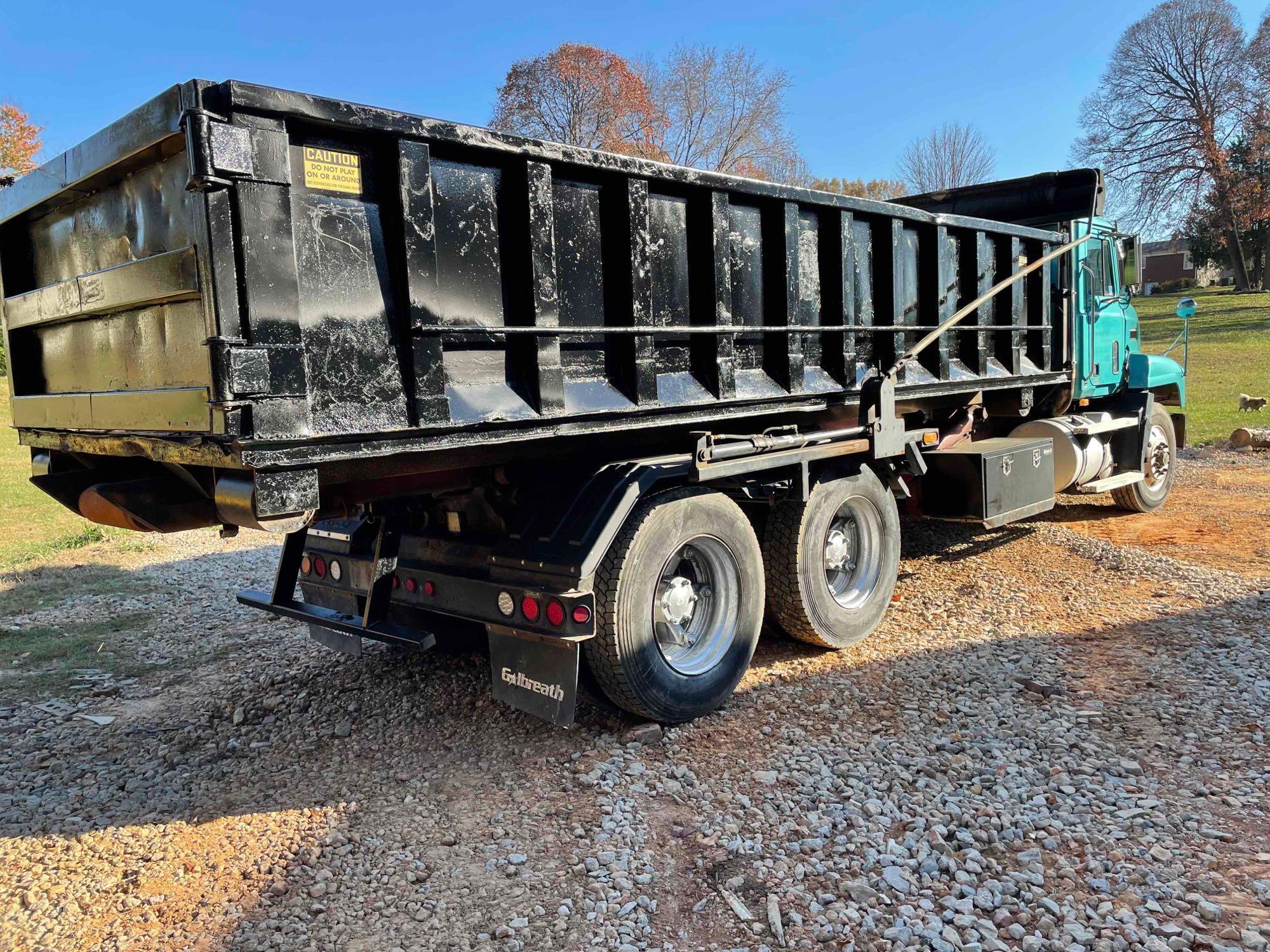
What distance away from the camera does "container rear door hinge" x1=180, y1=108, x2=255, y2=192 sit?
8.93 ft

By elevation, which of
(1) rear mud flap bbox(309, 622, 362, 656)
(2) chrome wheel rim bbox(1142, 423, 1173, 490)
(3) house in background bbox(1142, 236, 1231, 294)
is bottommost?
(1) rear mud flap bbox(309, 622, 362, 656)

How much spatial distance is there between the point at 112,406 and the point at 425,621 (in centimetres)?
193

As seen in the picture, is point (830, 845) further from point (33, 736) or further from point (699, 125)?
point (699, 125)

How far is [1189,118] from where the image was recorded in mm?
42062

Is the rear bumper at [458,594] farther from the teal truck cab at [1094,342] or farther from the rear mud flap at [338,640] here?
the teal truck cab at [1094,342]

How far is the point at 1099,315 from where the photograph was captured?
823cm

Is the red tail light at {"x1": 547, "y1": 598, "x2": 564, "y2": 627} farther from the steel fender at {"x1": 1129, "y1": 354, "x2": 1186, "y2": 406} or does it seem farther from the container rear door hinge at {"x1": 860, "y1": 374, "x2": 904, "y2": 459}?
the steel fender at {"x1": 1129, "y1": 354, "x2": 1186, "y2": 406}

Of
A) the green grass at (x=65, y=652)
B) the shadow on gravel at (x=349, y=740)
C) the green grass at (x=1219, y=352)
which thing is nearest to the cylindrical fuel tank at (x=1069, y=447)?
the shadow on gravel at (x=349, y=740)

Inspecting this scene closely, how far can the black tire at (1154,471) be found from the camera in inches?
357

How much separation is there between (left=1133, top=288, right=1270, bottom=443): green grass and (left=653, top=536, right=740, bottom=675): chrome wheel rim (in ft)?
40.4

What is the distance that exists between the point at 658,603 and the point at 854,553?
6.15 ft

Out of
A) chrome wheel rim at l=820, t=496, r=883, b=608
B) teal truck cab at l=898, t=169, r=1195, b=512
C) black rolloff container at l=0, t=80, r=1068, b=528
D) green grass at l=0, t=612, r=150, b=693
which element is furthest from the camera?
teal truck cab at l=898, t=169, r=1195, b=512

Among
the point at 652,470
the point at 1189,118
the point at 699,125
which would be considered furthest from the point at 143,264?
the point at 1189,118

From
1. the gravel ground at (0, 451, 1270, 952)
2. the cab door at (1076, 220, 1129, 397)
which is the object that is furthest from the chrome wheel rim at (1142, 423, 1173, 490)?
the gravel ground at (0, 451, 1270, 952)
